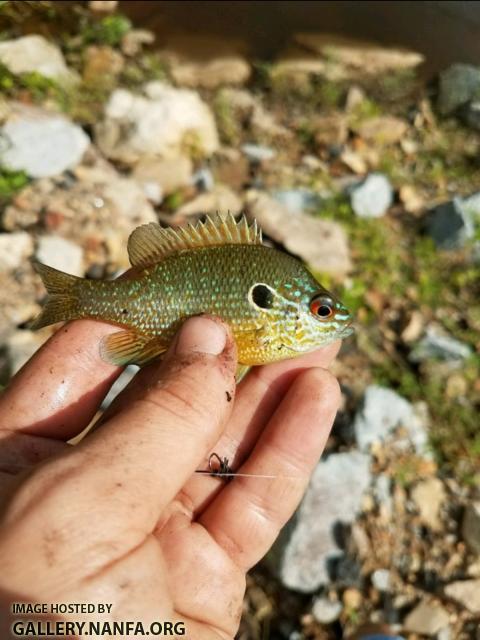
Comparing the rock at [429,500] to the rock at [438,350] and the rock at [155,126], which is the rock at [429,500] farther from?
the rock at [155,126]

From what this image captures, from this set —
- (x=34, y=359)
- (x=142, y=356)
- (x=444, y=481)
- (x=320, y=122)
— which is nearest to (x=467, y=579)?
(x=444, y=481)

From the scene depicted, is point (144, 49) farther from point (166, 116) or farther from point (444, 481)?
point (444, 481)

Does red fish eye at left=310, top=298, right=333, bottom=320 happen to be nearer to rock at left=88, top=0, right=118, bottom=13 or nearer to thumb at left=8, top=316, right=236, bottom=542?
thumb at left=8, top=316, right=236, bottom=542

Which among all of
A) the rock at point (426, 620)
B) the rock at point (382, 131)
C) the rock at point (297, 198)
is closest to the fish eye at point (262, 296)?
the rock at point (426, 620)

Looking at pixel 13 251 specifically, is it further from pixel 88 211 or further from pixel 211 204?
pixel 211 204

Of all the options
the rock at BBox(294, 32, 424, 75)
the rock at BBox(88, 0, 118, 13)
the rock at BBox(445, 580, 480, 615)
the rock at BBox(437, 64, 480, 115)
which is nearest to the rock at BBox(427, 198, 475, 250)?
the rock at BBox(437, 64, 480, 115)

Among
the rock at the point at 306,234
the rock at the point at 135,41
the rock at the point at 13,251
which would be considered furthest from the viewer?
the rock at the point at 135,41
